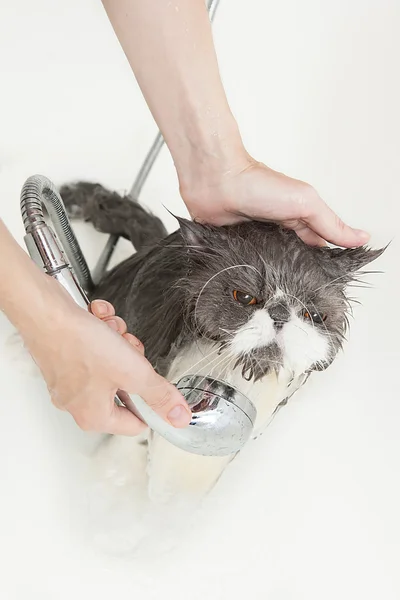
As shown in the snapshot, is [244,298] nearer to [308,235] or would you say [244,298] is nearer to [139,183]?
[308,235]

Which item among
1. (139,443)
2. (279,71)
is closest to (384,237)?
(279,71)

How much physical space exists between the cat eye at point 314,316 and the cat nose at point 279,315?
40 mm

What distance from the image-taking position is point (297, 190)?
0.91 metres

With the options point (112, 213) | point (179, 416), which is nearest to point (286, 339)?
point (179, 416)

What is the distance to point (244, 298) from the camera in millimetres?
805

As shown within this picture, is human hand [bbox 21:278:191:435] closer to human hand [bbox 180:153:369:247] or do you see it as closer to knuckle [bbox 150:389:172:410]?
knuckle [bbox 150:389:172:410]

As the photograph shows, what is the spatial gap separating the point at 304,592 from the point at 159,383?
0.70m

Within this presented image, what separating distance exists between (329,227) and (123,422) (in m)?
0.38

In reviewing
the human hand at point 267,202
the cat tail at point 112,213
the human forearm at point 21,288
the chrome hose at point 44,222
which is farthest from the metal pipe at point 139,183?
the human forearm at point 21,288

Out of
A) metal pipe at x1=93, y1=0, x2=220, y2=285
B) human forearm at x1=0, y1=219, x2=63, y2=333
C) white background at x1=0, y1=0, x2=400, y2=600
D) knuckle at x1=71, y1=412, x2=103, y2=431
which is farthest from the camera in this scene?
metal pipe at x1=93, y1=0, x2=220, y2=285

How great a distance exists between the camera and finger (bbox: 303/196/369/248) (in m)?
0.92

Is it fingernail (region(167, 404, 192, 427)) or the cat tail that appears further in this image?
the cat tail

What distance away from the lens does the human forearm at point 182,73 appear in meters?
0.90

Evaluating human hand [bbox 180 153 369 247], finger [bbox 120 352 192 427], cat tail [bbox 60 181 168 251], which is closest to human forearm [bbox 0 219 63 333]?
finger [bbox 120 352 192 427]
